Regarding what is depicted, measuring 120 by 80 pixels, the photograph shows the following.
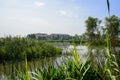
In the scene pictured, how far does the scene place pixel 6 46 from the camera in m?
14.7

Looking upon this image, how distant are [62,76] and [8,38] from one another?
43.7 feet

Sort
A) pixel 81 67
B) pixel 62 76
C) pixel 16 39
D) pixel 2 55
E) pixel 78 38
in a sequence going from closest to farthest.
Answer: pixel 81 67, pixel 62 76, pixel 78 38, pixel 2 55, pixel 16 39

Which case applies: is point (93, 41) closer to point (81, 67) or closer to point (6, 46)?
point (81, 67)

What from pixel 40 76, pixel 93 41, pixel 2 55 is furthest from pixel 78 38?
pixel 2 55

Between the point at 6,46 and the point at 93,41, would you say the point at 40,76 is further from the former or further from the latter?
the point at 6,46

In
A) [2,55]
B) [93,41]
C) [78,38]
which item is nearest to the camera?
[78,38]

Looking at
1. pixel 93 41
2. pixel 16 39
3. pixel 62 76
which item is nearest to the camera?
pixel 62 76

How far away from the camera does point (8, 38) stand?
15953mm

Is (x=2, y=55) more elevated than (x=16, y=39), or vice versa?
(x=16, y=39)

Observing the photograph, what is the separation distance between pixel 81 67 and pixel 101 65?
0.91 m

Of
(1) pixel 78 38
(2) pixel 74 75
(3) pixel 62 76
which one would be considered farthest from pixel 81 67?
(1) pixel 78 38

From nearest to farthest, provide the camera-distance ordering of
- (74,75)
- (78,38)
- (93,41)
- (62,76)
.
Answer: (74,75)
(62,76)
(78,38)
(93,41)

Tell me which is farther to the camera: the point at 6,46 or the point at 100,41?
the point at 6,46

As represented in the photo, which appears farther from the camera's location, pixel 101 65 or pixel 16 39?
pixel 16 39
